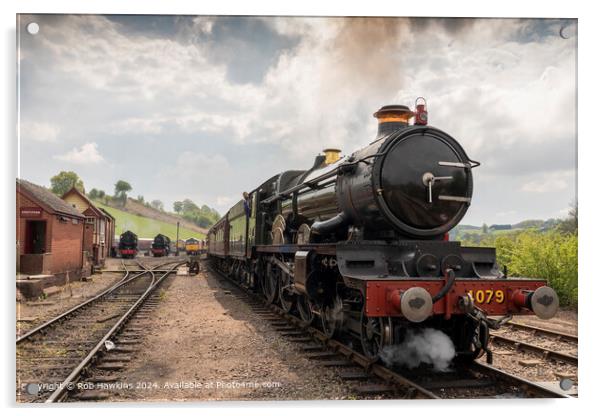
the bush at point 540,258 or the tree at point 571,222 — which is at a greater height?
the tree at point 571,222

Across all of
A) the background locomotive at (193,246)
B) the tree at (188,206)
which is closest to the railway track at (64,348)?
the tree at (188,206)

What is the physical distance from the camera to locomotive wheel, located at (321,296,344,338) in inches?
262

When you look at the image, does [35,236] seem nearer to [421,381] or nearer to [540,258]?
[421,381]

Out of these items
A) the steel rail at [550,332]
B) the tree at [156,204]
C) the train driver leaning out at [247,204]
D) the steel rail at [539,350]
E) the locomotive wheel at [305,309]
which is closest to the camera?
the steel rail at [539,350]

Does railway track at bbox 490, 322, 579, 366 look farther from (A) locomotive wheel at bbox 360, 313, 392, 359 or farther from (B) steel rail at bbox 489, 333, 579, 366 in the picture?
(A) locomotive wheel at bbox 360, 313, 392, 359

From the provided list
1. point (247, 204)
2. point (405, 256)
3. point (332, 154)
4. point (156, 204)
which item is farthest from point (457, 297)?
point (247, 204)

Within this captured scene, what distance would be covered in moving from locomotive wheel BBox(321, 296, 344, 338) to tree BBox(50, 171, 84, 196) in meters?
3.74

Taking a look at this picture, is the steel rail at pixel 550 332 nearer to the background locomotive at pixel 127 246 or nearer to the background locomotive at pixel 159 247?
the background locomotive at pixel 127 246

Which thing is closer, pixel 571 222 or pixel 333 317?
pixel 571 222

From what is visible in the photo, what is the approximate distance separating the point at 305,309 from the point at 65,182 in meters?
4.25

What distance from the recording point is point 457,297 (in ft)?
17.2

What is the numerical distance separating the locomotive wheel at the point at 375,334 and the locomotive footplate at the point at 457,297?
368 mm

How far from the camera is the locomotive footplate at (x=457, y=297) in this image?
486cm

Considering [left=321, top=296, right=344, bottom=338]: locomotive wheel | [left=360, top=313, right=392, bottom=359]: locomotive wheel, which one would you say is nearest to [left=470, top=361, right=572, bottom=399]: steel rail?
[left=360, top=313, right=392, bottom=359]: locomotive wheel
